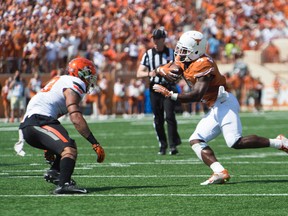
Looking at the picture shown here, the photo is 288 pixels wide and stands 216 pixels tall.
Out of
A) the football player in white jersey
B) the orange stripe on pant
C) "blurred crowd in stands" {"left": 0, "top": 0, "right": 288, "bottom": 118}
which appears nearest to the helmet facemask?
the football player in white jersey

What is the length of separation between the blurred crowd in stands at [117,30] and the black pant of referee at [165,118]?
320 inches

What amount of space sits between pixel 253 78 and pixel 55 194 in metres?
25.1

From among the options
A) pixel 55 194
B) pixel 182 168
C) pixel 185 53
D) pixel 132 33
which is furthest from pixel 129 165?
pixel 132 33

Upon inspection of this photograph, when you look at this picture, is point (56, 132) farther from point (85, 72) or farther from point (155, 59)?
point (155, 59)

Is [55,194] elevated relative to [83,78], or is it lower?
lower

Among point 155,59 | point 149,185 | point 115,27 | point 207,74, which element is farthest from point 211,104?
point 115,27

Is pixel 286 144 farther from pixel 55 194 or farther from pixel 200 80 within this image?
pixel 55 194

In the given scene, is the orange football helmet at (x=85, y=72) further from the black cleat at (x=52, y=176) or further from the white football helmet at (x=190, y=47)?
the white football helmet at (x=190, y=47)

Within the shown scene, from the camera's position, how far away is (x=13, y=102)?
77.5ft

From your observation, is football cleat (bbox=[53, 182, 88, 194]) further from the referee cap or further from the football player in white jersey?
the referee cap

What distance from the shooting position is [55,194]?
23.1 ft

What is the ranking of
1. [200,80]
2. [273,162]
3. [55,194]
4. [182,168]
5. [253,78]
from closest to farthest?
[55,194] → [200,80] → [182,168] → [273,162] → [253,78]

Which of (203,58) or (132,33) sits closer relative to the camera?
(203,58)

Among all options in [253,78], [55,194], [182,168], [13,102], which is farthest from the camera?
[253,78]
